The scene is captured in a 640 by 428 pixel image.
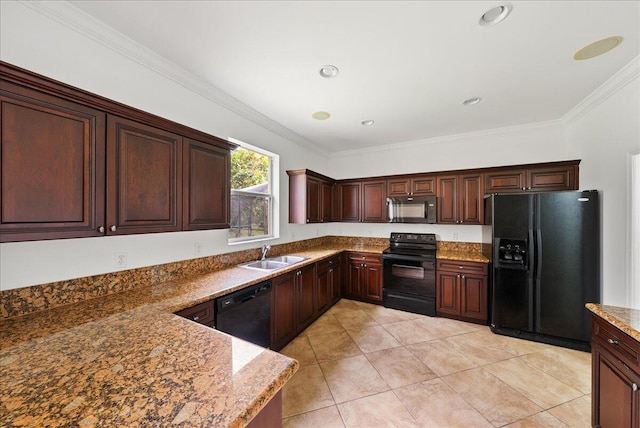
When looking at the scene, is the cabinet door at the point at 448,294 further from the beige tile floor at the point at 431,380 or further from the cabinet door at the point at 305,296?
the cabinet door at the point at 305,296

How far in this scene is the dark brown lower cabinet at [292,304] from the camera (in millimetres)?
2584

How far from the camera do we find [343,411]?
1.89 meters

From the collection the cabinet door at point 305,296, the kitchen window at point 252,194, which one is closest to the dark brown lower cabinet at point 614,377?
the cabinet door at point 305,296

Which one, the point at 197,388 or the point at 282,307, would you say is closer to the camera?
the point at 197,388

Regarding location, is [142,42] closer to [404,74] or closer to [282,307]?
[404,74]

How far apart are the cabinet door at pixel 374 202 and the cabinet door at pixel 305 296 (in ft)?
5.36

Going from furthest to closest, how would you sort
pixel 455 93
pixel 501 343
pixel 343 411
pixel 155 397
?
pixel 501 343, pixel 455 93, pixel 343 411, pixel 155 397

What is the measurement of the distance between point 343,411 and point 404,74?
295cm

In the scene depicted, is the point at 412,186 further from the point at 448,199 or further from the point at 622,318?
the point at 622,318

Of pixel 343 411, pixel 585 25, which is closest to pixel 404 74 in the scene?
pixel 585 25

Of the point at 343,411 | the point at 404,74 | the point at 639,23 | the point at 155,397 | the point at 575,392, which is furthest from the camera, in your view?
the point at 404,74

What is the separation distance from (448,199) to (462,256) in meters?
0.89

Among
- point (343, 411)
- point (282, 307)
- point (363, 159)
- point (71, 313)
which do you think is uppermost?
point (363, 159)

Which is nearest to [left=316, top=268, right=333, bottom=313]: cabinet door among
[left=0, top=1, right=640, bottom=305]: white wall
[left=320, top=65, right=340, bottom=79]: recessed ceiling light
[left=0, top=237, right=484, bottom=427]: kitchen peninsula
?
[left=0, top=1, right=640, bottom=305]: white wall
